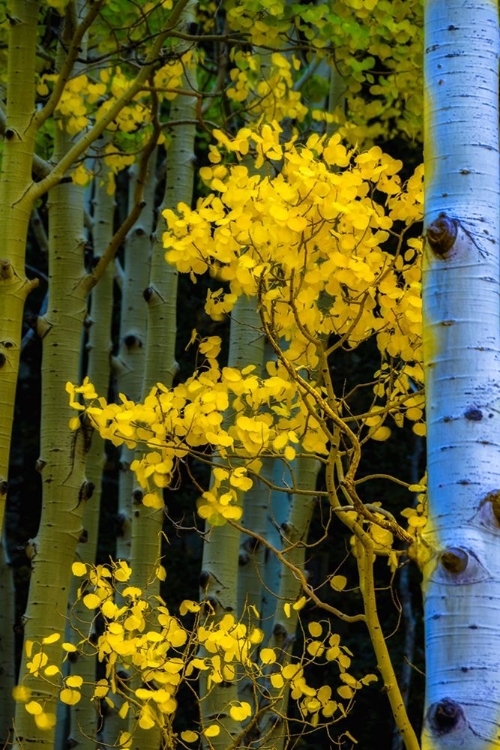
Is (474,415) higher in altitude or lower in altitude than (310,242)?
lower

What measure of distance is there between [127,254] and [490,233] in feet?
14.8

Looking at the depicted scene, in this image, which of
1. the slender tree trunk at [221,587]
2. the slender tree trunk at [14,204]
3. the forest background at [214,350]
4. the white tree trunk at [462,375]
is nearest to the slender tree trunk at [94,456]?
the forest background at [214,350]

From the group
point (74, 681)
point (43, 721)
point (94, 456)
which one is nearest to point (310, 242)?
point (74, 681)

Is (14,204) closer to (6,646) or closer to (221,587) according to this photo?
(221,587)

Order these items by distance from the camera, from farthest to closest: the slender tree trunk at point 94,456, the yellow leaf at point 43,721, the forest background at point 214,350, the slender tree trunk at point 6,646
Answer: the slender tree trunk at point 6,646 < the slender tree trunk at point 94,456 < the yellow leaf at point 43,721 < the forest background at point 214,350

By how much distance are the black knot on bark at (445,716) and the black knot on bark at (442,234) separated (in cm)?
81

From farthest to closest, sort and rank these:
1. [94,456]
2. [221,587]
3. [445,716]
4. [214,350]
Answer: [94,456] → [221,587] → [214,350] → [445,716]

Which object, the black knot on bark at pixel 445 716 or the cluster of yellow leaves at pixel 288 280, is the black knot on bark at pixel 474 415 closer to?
the black knot on bark at pixel 445 716

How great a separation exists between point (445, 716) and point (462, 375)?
0.59 metres

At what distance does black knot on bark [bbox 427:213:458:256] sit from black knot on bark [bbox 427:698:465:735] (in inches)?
31.8

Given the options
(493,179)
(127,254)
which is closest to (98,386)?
(127,254)

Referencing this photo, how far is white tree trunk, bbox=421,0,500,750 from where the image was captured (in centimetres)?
166

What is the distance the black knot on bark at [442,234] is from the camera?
1854 millimetres

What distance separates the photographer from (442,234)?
1857 millimetres
